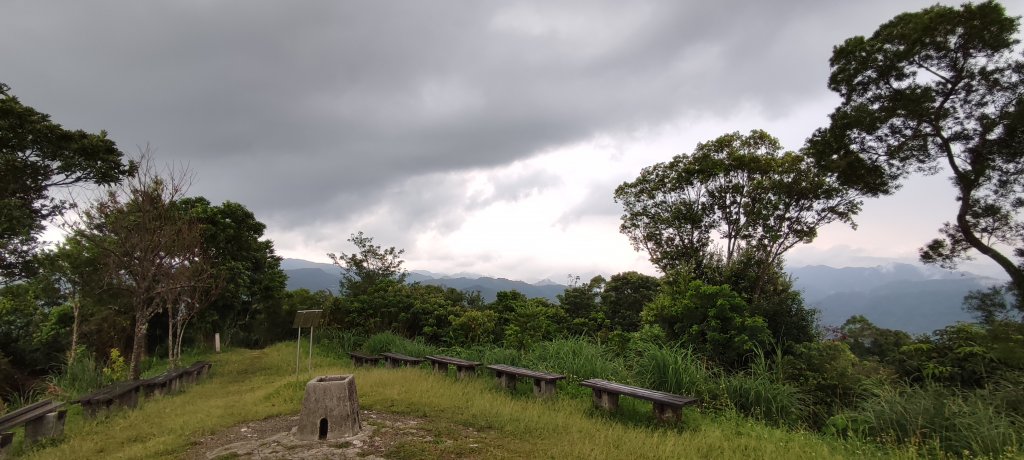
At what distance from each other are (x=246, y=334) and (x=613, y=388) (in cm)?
2754

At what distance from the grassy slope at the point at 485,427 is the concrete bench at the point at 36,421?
0.98 ft

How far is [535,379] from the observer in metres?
7.71

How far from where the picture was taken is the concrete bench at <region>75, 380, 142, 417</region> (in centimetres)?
780

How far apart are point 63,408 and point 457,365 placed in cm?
644

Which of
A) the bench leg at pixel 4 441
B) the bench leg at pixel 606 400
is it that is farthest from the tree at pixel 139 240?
the bench leg at pixel 606 400

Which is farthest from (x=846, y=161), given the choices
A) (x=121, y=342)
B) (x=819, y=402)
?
(x=121, y=342)

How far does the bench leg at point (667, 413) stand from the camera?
5.98m

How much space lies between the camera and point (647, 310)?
12.6 metres

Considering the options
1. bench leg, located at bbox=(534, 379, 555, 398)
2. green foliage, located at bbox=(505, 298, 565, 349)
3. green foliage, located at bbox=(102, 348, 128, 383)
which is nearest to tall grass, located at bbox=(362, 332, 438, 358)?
green foliage, located at bbox=(505, 298, 565, 349)

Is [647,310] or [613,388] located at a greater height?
[647,310]

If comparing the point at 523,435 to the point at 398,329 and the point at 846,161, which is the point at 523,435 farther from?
the point at 846,161

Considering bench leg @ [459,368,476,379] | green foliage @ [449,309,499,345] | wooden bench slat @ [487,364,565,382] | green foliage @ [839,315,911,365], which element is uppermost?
green foliage @ [449,309,499,345]

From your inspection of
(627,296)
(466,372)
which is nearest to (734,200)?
(627,296)

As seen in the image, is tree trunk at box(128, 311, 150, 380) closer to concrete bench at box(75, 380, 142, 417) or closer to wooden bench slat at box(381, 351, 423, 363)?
concrete bench at box(75, 380, 142, 417)
